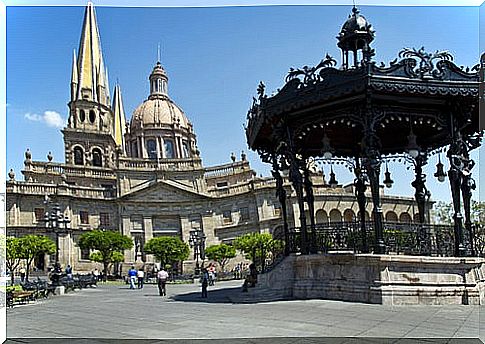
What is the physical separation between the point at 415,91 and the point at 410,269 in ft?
12.3

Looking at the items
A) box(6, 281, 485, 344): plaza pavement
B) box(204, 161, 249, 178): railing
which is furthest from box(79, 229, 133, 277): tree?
box(6, 281, 485, 344): plaza pavement

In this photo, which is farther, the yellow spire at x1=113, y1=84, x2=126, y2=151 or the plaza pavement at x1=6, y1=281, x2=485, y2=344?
the yellow spire at x1=113, y1=84, x2=126, y2=151

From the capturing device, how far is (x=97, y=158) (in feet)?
226

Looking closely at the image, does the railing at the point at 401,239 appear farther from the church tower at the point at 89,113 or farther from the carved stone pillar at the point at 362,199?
the church tower at the point at 89,113

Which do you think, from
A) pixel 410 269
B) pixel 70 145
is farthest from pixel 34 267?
pixel 410 269

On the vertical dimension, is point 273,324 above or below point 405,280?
below

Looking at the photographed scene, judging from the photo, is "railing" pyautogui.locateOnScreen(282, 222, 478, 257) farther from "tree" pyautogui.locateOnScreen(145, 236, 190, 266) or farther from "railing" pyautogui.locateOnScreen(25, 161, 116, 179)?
"railing" pyautogui.locateOnScreen(25, 161, 116, 179)

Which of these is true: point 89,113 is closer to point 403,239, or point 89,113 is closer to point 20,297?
point 20,297

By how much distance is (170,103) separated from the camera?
7569 cm

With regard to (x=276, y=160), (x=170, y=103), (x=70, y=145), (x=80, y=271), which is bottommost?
(x=80, y=271)

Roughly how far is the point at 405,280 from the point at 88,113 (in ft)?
208

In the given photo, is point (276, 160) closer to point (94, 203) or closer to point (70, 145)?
point (94, 203)

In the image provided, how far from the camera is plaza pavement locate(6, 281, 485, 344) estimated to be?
7805mm

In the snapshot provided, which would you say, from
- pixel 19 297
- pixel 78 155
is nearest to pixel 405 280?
pixel 19 297
